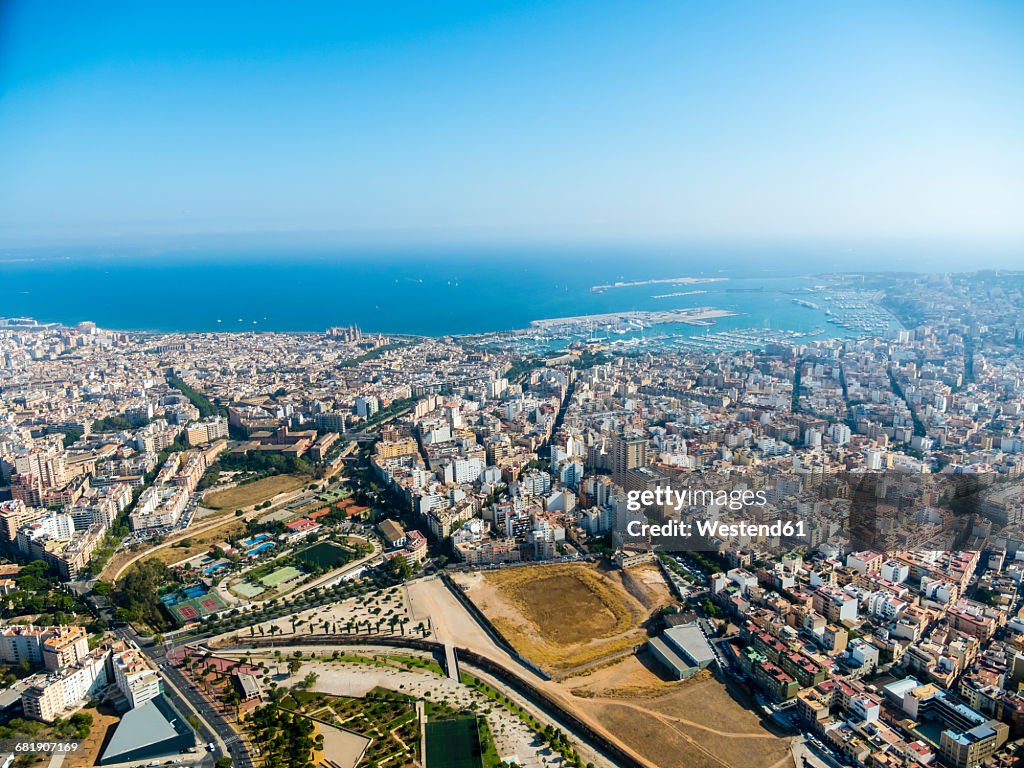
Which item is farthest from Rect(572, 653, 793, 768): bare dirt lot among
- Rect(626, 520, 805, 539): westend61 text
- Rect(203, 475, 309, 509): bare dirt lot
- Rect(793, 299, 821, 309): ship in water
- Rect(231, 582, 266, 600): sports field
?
Rect(793, 299, 821, 309): ship in water

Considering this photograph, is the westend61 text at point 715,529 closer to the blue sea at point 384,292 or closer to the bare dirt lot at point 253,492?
the bare dirt lot at point 253,492

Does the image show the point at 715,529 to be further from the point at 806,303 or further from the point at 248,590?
the point at 806,303

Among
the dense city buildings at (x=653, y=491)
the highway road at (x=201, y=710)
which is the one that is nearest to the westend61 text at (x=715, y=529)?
the dense city buildings at (x=653, y=491)

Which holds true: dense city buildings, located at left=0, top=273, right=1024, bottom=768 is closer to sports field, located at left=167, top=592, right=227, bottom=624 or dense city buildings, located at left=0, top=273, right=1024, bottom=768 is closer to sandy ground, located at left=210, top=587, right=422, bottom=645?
sports field, located at left=167, top=592, right=227, bottom=624

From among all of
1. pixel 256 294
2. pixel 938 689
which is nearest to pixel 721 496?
pixel 938 689

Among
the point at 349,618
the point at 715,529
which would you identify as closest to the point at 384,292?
the point at 715,529

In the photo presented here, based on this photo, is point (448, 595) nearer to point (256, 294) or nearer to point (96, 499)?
point (96, 499)
